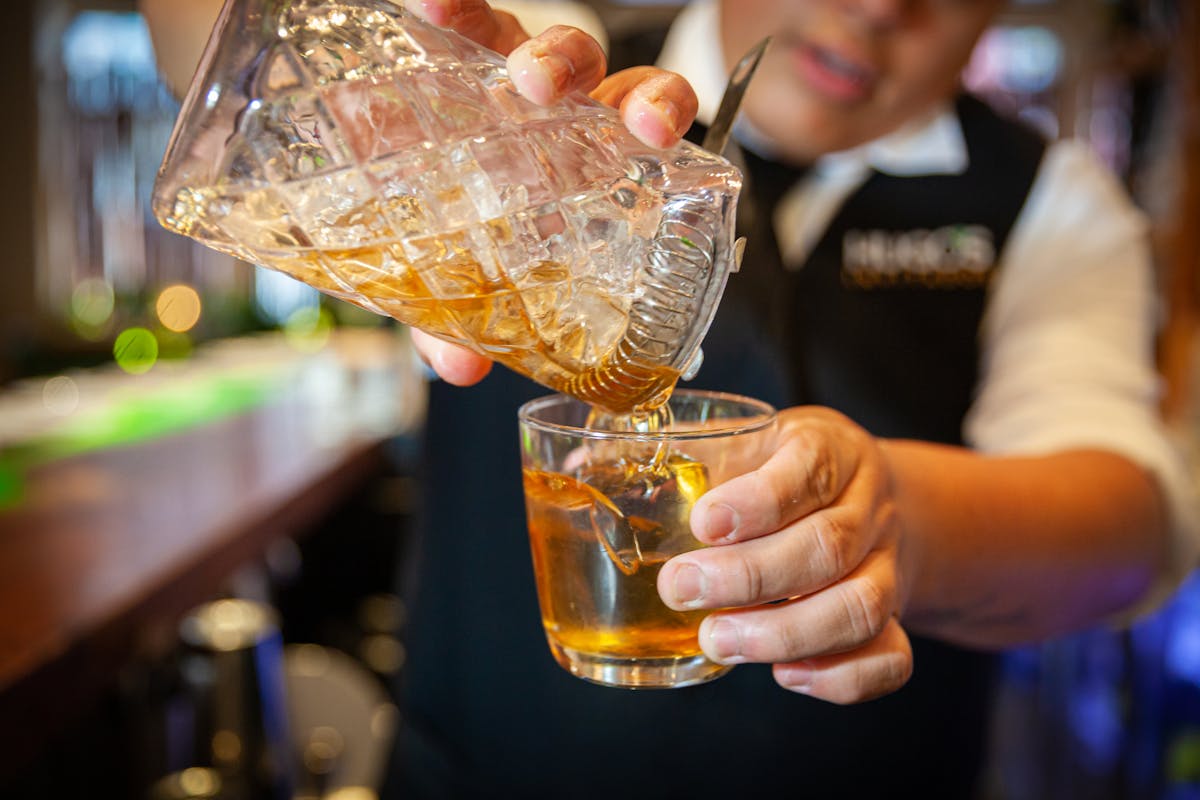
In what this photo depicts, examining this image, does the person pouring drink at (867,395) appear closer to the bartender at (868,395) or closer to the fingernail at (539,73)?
the bartender at (868,395)

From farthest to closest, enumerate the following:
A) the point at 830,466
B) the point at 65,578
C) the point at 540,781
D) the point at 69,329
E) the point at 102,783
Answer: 1. the point at 69,329
2. the point at 102,783
3. the point at 540,781
4. the point at 65,578
5. the point at 830,466

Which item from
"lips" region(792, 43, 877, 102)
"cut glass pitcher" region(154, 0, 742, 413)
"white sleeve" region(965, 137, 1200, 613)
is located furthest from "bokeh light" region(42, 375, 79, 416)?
"cut glass pitcher" region(154, 0, 742, 413)

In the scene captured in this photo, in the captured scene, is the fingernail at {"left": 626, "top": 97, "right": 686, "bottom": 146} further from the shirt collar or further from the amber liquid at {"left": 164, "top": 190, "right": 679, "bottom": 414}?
the shirt collar

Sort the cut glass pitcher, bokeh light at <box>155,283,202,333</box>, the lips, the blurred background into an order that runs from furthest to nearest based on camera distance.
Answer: bokeh light at <box>155,283,202,333</box>, the blurred background, the lips, the cut glass pitcher

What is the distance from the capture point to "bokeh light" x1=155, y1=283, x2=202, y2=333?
605 centimetres

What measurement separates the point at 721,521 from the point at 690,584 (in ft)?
0.16

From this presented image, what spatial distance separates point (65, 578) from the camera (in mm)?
1480

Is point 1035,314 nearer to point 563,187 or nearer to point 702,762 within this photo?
point 702,762

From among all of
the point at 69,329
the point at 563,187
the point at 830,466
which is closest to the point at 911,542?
the point at 830,466

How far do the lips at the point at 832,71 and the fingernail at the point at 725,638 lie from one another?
2.97ft

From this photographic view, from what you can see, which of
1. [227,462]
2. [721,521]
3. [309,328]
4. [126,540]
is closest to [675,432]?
[721,521]

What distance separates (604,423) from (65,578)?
3.40ft

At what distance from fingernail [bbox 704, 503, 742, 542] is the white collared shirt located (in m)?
0.92

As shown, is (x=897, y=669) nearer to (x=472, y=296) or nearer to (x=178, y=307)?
(x=472, y=296)
